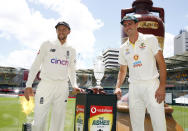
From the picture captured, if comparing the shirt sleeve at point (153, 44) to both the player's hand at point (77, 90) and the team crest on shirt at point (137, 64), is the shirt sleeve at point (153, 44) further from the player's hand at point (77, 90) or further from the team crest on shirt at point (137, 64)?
the player's hand at point (77, 90)

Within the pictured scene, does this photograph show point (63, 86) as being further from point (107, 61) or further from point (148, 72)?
point (107, 61)

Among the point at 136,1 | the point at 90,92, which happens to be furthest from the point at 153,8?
the point at 90,92

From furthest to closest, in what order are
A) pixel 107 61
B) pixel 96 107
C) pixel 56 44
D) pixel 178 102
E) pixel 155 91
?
pixel 107 61 → pixel 178 102 → pixel 56 44 → pixel 96 107 → pixel 155 91

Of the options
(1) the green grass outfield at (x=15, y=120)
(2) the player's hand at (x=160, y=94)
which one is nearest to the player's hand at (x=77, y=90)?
(2) the player's hand at (x=160, y=94)

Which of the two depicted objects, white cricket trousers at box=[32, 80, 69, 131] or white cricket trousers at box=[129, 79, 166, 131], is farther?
white cricket trousers at box=[32, 80, 69, 131]

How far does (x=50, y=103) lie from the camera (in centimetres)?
245

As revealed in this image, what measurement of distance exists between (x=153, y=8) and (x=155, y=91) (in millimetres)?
2701

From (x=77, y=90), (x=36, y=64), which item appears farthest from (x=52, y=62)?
(x=77, y=90)

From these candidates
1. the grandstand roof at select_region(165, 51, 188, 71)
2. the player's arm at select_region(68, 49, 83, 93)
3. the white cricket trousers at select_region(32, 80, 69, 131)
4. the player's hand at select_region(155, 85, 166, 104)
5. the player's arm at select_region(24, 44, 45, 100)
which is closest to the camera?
the player's hand at select_region(155, 85, 166, 104)

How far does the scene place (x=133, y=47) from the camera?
2.43 meters

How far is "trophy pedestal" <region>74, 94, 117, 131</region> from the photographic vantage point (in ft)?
7.55

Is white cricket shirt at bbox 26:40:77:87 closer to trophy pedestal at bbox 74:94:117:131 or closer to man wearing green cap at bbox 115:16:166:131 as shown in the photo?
trophy pedestal at bbox 74:94:117:131

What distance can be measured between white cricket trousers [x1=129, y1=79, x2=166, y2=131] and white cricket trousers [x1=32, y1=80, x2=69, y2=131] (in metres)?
0.94

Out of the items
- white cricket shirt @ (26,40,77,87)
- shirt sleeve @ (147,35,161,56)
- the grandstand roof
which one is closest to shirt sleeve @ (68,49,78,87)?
white cricket shirt @ (26,40,77,87)
